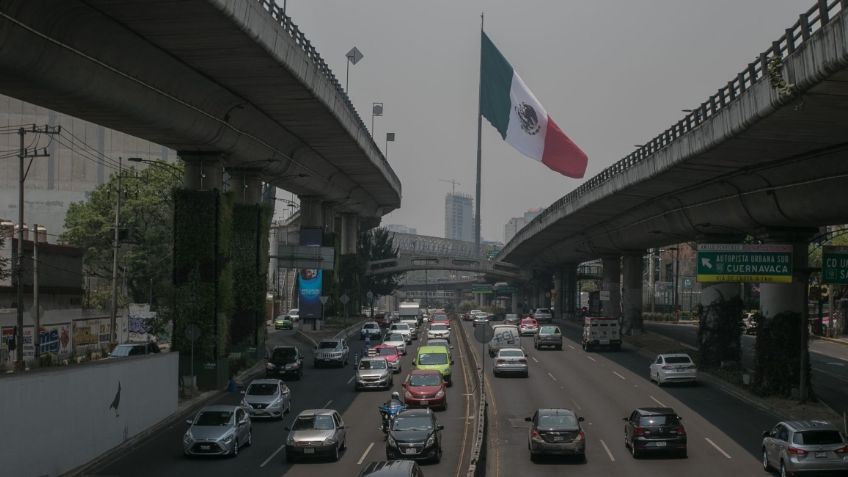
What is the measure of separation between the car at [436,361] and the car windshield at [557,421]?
61.5 ft

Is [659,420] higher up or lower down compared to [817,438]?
lower down

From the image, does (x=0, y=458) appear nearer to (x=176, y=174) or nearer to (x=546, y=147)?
(x=546, y=147)

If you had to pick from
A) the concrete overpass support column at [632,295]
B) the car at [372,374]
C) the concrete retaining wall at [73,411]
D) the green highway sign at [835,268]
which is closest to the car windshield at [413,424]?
the concrete retaining wall at [73,411]

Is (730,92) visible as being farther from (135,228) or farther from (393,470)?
(135,228)

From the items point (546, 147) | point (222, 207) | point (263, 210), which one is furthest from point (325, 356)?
point (546, 147)

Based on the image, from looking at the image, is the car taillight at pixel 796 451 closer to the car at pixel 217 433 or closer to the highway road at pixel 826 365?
the car at pixel 217 433

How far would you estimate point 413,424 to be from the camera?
28.4 m

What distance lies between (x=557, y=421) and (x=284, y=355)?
25.7m

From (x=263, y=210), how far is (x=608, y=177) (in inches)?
842

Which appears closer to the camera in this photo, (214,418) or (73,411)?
(73,411)

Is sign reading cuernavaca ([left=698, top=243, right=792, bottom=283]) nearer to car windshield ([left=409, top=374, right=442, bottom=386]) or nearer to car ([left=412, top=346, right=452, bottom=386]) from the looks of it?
car windshield ([left=409, top=374, right=442, bottom=386])

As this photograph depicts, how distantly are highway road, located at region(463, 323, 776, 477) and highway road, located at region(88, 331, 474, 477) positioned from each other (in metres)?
1.28

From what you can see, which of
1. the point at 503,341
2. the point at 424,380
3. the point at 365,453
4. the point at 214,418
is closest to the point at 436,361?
the point at 424,380

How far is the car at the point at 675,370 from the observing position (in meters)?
47.9
